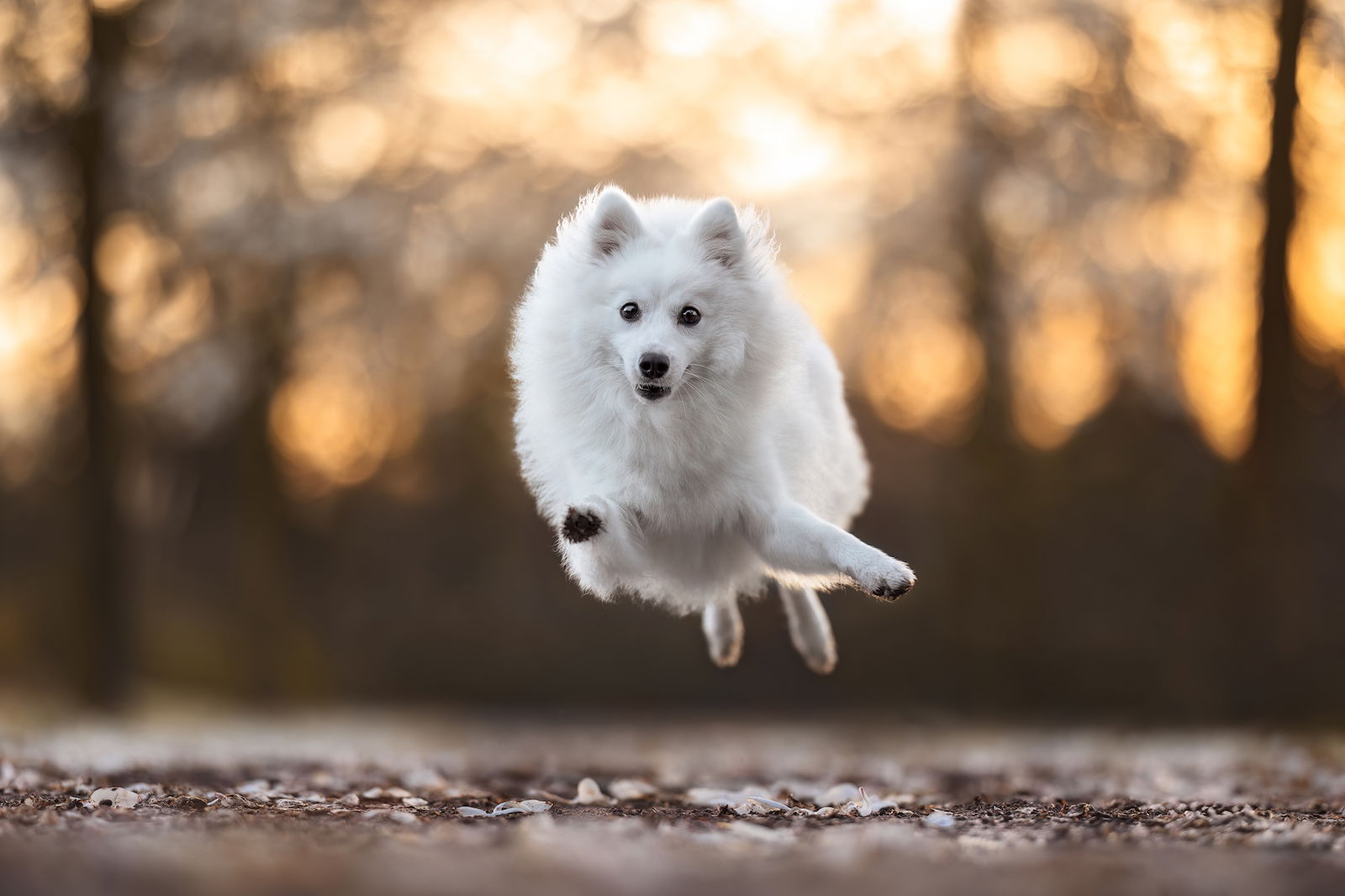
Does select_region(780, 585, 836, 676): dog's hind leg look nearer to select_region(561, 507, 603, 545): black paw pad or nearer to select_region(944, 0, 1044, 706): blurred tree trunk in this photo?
select_region(561, 507, 603, 545): black paw pad

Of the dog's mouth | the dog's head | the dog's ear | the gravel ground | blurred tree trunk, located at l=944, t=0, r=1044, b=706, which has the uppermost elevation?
blurred tree trunk, located at l=944, t=0, r=1044, b=706

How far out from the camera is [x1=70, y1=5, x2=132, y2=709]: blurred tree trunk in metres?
13.7

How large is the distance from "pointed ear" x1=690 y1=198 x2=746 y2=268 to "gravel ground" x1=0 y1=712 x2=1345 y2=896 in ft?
8.26

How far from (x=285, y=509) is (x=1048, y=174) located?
432 inches

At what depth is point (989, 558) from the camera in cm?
1555

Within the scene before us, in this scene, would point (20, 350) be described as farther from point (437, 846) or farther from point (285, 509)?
point (437, 846)

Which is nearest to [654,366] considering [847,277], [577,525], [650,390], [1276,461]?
[650,390]

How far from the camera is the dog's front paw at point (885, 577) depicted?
5.35m

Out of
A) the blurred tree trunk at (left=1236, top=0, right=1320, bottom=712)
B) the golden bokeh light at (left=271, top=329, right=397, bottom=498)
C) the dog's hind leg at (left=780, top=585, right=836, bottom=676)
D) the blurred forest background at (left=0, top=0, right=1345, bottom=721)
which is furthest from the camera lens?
the golden bokeh light at (left=271, top=329, right=397, bottom=498)

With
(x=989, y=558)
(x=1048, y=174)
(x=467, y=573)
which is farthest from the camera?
(x=467, y=573)

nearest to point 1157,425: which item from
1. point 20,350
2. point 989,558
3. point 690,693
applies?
point 989,558

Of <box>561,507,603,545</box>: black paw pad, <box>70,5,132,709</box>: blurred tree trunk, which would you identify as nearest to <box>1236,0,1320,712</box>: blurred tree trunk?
<box>561,507,603,545</box>: black paw pad

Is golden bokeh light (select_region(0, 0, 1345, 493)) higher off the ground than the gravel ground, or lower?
higher

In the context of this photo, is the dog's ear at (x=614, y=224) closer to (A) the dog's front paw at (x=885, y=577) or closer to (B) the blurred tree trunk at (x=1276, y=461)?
(A) the dog's front paw at (x=885, y=577)
